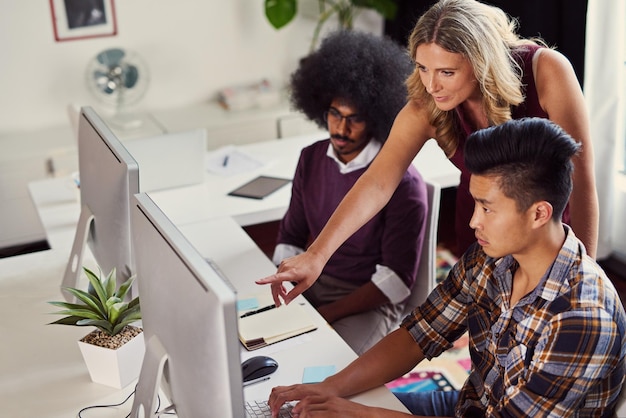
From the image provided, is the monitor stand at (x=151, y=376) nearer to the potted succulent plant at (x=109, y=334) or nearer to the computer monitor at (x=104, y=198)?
the potted succulent plant at (x=109, y=334)

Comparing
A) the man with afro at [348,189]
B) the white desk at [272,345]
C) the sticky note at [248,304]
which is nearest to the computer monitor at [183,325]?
the white desk at [272,345]

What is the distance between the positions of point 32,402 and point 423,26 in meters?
1.26

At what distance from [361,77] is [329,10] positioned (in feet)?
7.13

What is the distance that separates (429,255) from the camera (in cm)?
253

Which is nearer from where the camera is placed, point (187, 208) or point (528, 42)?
point (528, 42)

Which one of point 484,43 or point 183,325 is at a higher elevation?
point 484,43

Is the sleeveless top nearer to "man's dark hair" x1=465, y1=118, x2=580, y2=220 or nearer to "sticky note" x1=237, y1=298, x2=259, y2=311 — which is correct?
"man's dark hair" x1=465, y1=118, x2=580, y2=220

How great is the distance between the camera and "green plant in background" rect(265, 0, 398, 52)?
4484 millimetres

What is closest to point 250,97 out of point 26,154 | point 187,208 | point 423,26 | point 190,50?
point 190,50

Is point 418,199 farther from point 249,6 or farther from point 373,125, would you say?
point 249,6

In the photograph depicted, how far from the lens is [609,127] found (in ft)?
11.7

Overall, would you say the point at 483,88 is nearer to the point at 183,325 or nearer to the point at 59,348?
the point at 183,325

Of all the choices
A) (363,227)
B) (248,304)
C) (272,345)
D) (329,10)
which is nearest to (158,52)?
(329,10)

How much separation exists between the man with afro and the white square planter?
750mm
